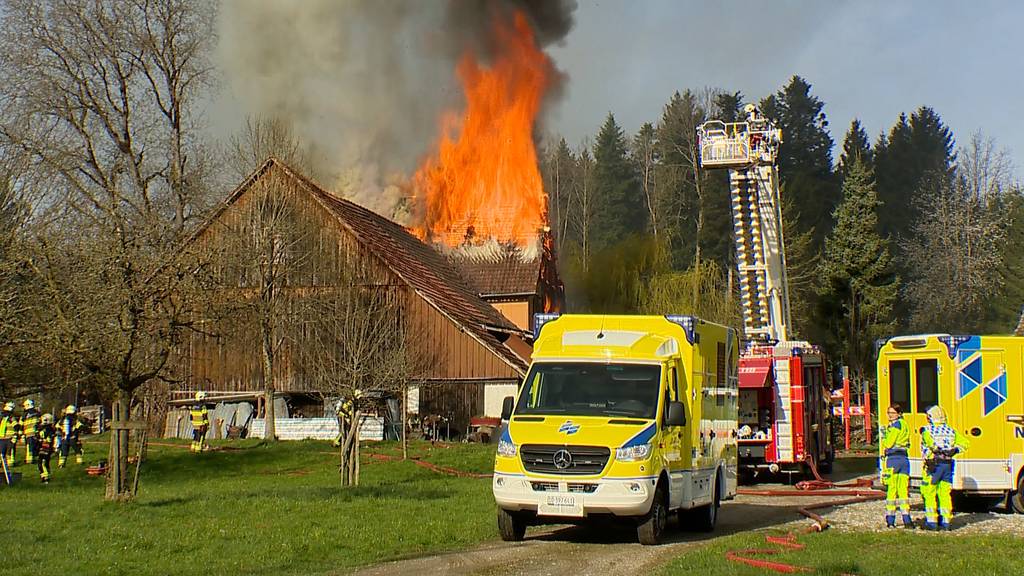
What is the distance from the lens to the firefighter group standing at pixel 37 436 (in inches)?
1035

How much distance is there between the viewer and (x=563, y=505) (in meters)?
14.0

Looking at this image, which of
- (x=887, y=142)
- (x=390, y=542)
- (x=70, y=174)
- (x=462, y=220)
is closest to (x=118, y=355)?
(x=390, y=542)

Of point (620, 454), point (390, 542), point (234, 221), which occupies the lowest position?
point (390, 542)

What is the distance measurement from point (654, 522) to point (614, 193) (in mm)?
68853

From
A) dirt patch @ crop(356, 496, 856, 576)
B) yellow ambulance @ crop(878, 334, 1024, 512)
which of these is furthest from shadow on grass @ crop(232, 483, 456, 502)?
yellow ambulance @ crop(878, 334, 1024, 512)

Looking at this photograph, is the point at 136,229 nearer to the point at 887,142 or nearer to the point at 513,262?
the point at 513,262

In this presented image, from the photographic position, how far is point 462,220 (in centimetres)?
5238

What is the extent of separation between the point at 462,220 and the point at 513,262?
316 cm

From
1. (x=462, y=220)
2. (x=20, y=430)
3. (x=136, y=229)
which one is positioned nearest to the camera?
(x=136, y=229)

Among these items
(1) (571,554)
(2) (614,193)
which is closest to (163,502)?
(1) (571,554)

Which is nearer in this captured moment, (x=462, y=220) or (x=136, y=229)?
(x=136, y=229)

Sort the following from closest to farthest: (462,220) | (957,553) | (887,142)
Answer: (957,553) → (462,220) → (887,142)

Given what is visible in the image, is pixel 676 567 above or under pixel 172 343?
under

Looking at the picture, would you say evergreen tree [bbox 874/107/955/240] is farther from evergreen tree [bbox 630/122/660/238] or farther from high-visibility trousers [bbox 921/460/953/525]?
high-visibility trousers [bbox 921/460/953/525]
